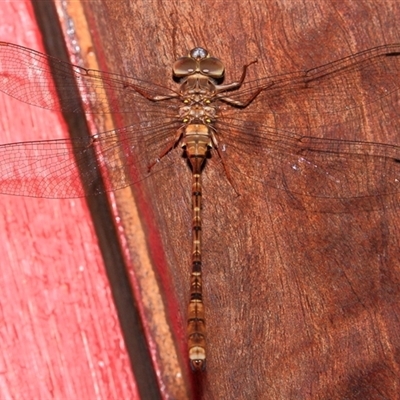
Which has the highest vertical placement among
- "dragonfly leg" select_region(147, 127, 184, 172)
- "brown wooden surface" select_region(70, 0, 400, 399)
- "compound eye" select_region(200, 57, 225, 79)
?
"compound eye" select_region(200, 57, 225, 79)

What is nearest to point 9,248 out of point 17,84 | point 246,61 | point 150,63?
point 17,84

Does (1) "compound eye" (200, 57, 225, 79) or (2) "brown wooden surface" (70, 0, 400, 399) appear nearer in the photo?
(2) "brown wooden surface" (70, 0, 400, 399)

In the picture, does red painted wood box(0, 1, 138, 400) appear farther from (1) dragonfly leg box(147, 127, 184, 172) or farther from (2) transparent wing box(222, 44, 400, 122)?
(2) transparent wing box(222, 44, 400, 122)

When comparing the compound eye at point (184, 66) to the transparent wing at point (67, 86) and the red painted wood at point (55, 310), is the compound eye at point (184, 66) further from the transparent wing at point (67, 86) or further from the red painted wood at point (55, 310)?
the red painted wood at point (55, 310)

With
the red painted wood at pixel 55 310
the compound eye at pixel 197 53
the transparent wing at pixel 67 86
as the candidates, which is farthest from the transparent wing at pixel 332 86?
the red painted wood at pixel 55 310

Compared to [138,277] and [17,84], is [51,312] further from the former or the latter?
[17,84]

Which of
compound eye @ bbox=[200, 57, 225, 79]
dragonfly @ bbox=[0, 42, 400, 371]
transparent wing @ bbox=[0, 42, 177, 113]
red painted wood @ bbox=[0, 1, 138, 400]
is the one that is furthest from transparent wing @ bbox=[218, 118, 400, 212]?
red painted wood @ bbox=[0, 1, 138, 400]

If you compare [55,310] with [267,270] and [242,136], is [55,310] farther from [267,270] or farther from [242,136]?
[242,136]
